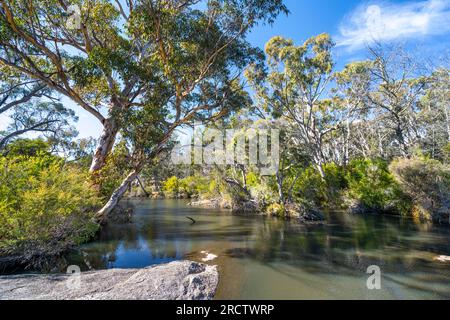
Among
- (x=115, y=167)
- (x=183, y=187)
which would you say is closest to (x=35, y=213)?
(x=115, y=167)

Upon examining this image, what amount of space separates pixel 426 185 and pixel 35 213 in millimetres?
17100

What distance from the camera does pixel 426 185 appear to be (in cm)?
1279

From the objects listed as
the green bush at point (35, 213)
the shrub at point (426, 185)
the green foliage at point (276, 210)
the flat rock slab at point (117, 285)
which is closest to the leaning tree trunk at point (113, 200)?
the green bush at point (35, 213)

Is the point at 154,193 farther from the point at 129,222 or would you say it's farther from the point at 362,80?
the point at 362,80

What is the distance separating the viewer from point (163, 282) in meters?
4.69

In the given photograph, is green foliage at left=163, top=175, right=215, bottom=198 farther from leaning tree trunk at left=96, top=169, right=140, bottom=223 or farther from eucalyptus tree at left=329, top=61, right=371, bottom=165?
leaning tree trunk at left=96, top=169, right=140, bottom=223

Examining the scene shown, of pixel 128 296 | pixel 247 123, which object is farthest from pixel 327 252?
pixel 247 123

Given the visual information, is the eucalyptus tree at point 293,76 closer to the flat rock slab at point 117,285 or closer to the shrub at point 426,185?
the shrub at point 426,185

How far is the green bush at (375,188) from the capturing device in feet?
49.2

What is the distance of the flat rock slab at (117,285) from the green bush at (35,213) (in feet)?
2.98

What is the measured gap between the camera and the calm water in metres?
5.06

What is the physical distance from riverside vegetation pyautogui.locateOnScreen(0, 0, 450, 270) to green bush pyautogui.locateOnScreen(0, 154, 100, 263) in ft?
0.10

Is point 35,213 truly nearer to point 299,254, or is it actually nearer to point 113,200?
point 113,200
